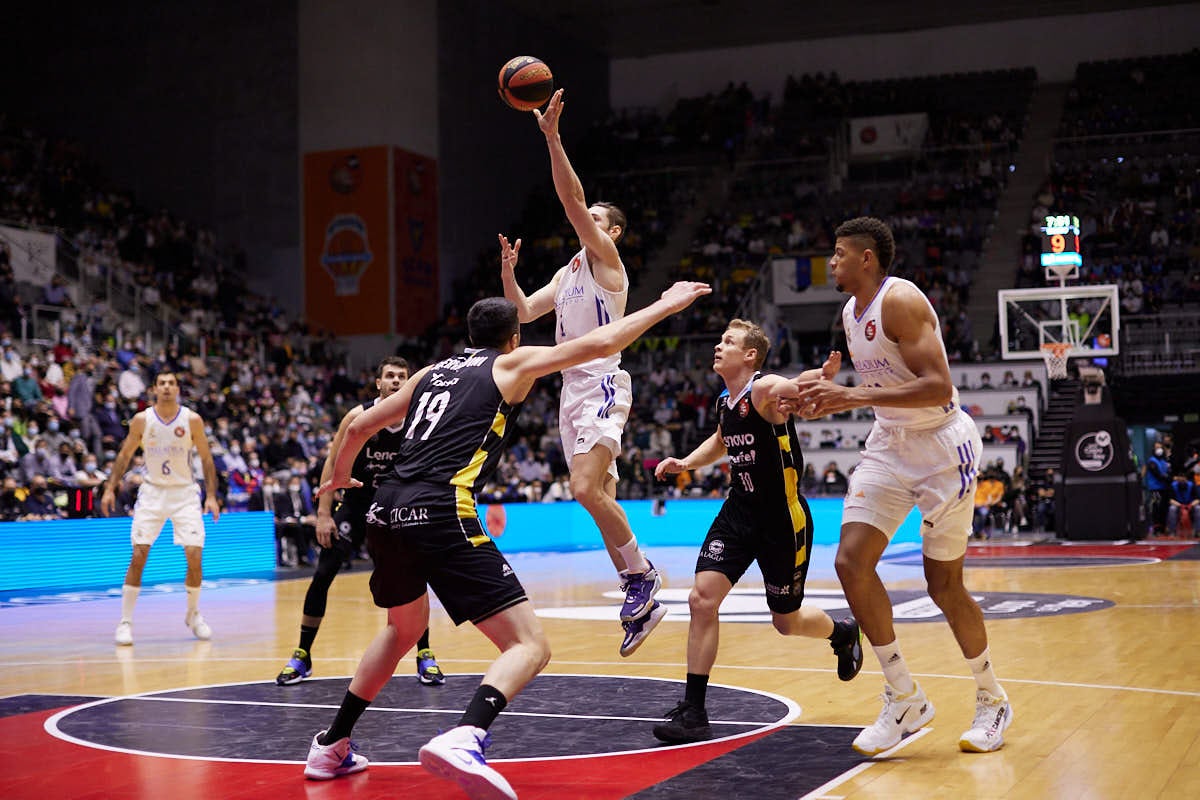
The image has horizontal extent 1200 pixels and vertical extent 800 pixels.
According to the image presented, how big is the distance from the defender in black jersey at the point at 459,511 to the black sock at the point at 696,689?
1270 mm

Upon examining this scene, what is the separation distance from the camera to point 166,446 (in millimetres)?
10430

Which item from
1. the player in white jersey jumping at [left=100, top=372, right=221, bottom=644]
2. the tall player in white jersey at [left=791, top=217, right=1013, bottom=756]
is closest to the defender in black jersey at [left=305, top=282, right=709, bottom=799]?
the tall player in white jersey at [left=791, top=217, right=1013, bottom=756]

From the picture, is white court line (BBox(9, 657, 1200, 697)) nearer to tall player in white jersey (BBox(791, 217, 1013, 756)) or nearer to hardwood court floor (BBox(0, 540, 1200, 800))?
hardwood court floor (BBox(0, 540, 1200, 800))

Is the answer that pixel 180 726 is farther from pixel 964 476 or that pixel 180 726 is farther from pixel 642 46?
pixel 642 46

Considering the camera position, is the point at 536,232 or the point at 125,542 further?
the point at 536,232

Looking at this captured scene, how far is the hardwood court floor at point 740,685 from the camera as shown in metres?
5.01

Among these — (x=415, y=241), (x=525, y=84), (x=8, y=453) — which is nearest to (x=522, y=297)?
(x=525, y=84)

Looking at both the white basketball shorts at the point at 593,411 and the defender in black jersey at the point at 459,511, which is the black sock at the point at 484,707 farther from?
the white basketball shorts at the point at 593,411

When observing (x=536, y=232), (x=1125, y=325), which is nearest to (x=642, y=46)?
(x=536, y=232)

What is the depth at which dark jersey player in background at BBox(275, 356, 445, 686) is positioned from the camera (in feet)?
25.1

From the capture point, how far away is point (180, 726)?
6.39 metres

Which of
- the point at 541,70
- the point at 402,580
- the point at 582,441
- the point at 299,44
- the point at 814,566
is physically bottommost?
the point at 814,566

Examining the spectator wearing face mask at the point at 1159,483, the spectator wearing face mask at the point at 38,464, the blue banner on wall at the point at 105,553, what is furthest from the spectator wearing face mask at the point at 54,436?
the spectator wearing face mask at the point at 1159,483

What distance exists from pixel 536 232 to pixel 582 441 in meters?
28.8
